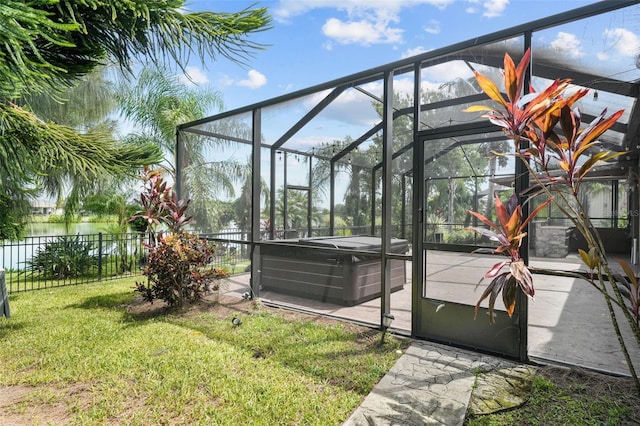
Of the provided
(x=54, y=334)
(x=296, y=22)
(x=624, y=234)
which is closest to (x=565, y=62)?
(x=296, y=22)

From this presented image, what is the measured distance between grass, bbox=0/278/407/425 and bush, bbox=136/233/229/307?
283 mm

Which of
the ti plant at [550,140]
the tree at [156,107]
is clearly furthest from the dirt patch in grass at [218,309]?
the tree at [156,107]

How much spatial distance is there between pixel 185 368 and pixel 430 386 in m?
2.15

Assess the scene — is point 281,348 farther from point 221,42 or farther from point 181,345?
point 221,42

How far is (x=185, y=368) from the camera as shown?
317 cm

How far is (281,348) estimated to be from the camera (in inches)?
142

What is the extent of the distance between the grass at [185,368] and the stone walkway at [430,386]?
0.15 metres

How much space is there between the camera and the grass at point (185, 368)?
98.9 inches

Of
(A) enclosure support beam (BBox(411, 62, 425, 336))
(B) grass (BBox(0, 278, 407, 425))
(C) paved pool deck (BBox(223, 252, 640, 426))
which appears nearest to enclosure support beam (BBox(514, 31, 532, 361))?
(C) paved pool deck (BBox(223, 252, 640, 426))

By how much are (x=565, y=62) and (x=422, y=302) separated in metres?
2.66

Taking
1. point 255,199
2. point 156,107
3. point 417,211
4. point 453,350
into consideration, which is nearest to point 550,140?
point 417,211

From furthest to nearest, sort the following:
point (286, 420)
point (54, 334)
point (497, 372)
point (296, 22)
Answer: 1. point (296, 22)
2. point (54, 334)
3. point (497, 372)
4. point (286, 420)

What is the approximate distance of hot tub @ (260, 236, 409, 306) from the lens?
4.92 m

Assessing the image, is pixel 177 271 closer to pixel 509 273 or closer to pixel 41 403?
pixel 41 403
